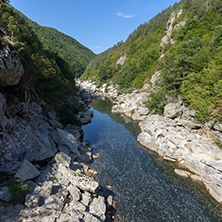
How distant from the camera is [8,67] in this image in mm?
10734

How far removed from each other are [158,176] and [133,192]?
4505mm

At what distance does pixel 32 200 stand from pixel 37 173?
2.62m

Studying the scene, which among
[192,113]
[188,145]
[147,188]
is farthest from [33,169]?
[192,113]

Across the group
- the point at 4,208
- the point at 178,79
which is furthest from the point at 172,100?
the point at 4,208

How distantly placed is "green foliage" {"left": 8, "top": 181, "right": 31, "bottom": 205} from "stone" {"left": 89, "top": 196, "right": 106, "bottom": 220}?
16.3ft

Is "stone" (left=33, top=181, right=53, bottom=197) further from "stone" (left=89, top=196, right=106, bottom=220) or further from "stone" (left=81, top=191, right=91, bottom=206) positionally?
"stone" (left=89, top=196, right=106, bottom=220)

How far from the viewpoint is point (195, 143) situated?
19.9 metres

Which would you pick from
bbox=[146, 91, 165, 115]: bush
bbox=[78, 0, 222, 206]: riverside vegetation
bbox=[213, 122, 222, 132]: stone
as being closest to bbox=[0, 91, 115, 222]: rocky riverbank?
bbox=[78, 0, 222, 206]: riverside vegetation

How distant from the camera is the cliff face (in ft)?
33.8

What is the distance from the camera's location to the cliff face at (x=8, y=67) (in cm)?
1030

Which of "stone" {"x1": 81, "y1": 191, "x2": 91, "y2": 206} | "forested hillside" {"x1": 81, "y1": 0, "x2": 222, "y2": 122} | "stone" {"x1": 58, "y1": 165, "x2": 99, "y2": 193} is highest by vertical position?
"forested hillside" {"x1": 81, "y1": 0, "x2": 222, "y2": 122}

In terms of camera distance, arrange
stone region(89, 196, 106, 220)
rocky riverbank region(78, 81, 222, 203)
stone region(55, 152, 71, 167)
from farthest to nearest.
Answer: rocky riverbank region(78, 81, 222, 203) → stone region(55, 152, 71, 167) → stone region(89, 196, 106, 220)

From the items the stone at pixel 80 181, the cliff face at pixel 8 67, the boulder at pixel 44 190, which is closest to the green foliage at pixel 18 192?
the boulder at pixel 44 190

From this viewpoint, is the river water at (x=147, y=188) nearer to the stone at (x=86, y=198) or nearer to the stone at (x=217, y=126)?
the stone at (x=86, y=198)
